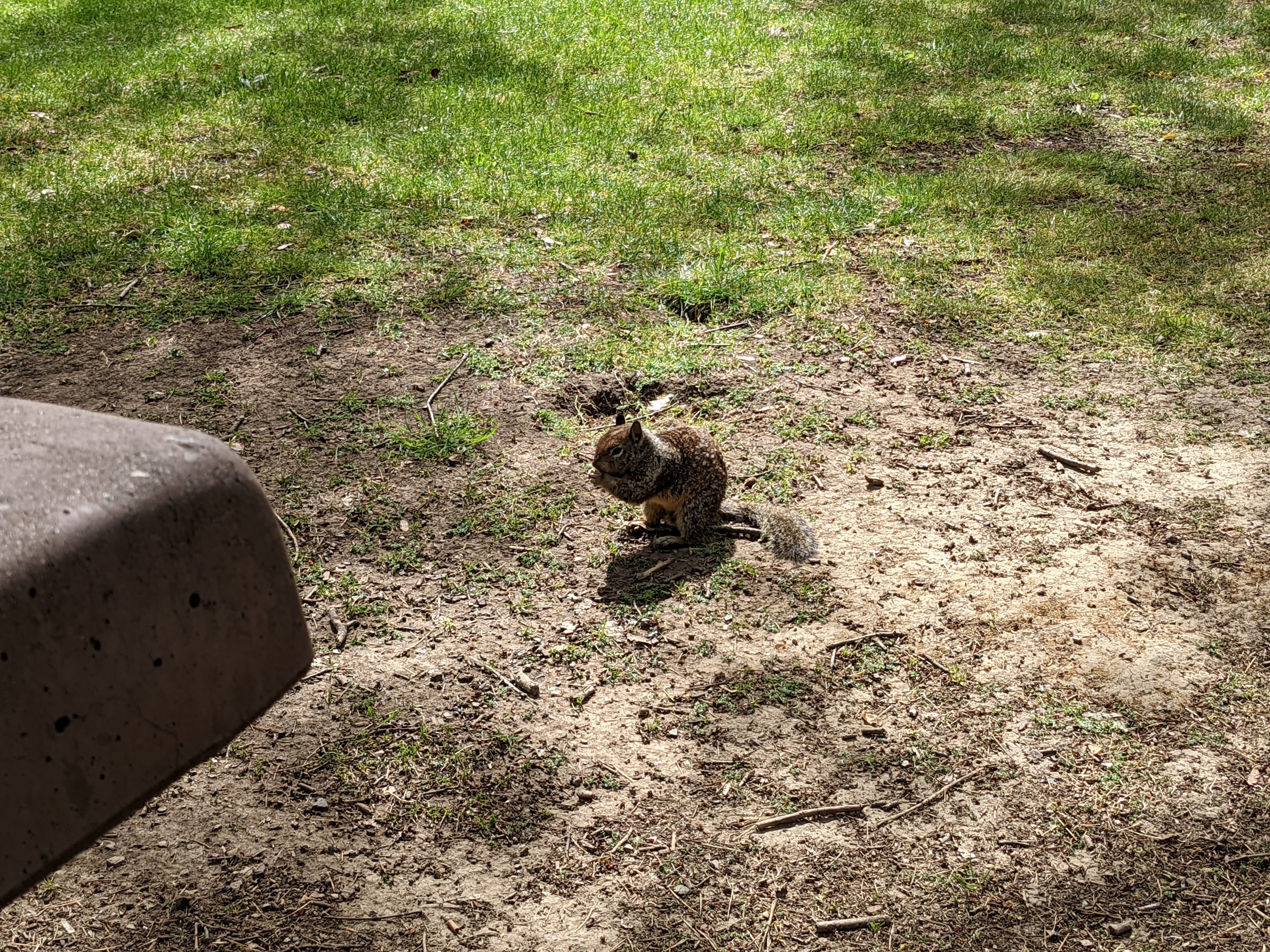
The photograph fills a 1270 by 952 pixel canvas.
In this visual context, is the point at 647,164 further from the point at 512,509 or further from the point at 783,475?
the point at 512,509

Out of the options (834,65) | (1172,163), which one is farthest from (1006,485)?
(834,65)

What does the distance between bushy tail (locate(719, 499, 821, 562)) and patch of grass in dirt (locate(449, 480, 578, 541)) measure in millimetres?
782

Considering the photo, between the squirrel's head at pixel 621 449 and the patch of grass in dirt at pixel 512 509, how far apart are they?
0.41m

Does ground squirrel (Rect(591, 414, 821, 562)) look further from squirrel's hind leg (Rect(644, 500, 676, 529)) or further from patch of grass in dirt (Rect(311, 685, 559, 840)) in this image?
patch of grass in dirt (Rect(311, 685, 559, 840))

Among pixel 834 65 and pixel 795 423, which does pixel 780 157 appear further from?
pixel 795 423

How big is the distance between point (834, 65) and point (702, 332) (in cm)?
482

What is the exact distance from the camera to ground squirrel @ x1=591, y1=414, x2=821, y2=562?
4609mm

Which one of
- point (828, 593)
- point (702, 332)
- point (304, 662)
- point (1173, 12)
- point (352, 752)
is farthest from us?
point (1173, 12)

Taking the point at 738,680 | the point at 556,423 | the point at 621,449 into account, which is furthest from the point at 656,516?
the point at 738,680

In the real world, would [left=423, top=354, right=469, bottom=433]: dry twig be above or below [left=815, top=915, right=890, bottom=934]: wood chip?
above

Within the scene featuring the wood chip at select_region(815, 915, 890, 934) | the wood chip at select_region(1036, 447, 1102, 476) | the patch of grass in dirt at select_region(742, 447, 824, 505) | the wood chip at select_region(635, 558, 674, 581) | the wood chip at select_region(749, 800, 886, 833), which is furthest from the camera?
the wood chip at select_region(1036, 447, 1102, 476)

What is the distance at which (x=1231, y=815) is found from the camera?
3523 millimetres

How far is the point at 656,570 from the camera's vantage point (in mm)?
4676

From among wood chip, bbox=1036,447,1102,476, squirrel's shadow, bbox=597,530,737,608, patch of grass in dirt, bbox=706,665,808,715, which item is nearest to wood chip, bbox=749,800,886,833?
patch of grass in dirt, bbox=706,665,808,715
